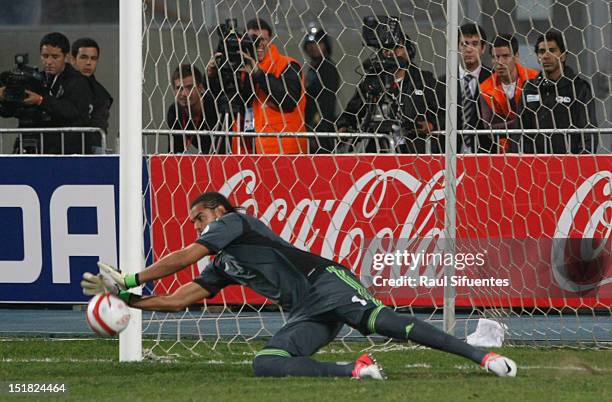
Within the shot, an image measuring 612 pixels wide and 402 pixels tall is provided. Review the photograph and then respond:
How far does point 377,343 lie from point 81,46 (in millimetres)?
4885

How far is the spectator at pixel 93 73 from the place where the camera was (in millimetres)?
13414

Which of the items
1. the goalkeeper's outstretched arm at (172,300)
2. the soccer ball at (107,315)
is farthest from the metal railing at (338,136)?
the soccer ball at (107,315)

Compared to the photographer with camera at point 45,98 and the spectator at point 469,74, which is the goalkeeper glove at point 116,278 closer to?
the spectator at point 469,74

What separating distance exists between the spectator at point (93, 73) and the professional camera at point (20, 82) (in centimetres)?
54

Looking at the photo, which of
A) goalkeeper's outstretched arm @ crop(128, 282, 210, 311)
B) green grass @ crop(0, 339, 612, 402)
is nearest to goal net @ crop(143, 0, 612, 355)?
green grass @ crop(0, 339, 612, 402)

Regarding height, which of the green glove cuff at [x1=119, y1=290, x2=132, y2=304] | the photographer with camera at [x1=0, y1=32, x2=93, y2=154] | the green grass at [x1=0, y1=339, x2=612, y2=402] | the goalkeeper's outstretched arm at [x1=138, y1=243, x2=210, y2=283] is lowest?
the green grass at [x1=0, y1=339, x2=612, y2=402]

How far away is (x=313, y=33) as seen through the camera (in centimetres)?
1198

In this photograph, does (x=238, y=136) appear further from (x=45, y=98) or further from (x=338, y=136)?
(x=45, y=98)

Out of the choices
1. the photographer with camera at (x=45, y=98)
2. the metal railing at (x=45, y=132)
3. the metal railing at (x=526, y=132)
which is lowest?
the metal railing at (x=45, y=132)

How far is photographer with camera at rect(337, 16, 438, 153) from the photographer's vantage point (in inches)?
446

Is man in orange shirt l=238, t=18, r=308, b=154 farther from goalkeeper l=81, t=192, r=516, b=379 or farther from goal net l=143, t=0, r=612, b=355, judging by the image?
goalkeeper l=81, t=192, r=516, b=379

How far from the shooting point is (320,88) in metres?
11.7

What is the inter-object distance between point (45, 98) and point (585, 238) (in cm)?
522

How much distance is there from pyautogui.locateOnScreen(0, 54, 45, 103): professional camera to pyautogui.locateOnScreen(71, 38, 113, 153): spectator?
54 cm
